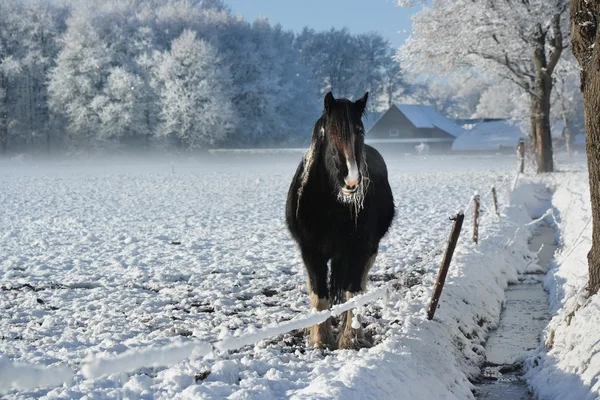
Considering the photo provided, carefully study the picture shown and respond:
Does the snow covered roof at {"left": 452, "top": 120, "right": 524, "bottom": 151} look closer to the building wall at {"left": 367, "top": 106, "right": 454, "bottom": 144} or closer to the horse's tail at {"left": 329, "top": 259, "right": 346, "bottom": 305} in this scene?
the building wall at {"left": 367, "top": 106, "right": 454, "bottom": 144}

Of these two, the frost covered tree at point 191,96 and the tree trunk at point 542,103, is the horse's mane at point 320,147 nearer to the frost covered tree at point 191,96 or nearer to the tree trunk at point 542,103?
the tree trunk at point 542,103

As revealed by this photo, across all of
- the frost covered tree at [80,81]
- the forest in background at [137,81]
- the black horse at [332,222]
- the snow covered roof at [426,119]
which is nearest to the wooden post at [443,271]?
the black horse at [332,222]

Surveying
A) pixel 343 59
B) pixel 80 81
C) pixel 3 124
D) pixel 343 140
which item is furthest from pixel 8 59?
pixel 343 140

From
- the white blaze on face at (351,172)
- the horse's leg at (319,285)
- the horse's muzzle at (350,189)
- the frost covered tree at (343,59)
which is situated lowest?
the horse's leg at (319,285)

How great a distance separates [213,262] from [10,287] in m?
2.85

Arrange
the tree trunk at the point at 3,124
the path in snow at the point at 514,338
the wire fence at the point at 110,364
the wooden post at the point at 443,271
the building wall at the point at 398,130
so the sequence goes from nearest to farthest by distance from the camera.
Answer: the wire fence at the point at 110,364, the path in snow at the point at 514,338, the wooden post at the point at 443,271, the tree trunk at the point at 3,124, the building wall at the point at 398,130

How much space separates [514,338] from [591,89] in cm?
288

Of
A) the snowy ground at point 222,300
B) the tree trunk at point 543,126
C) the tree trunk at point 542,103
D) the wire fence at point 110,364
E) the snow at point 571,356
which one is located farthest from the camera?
the tree trunk at point 543,126

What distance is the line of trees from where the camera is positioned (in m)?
48.2

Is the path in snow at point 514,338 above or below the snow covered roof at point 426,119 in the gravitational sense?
below

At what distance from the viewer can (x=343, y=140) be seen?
15.2ft

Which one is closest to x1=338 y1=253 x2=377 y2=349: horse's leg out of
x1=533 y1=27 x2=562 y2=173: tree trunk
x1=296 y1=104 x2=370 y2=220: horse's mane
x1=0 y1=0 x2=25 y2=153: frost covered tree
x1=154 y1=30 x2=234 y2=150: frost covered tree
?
x1=296 y1=104 x2=370 y2=220: horse's mane

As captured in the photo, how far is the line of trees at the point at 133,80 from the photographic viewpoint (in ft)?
158

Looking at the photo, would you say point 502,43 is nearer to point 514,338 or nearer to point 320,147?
point 514,338
